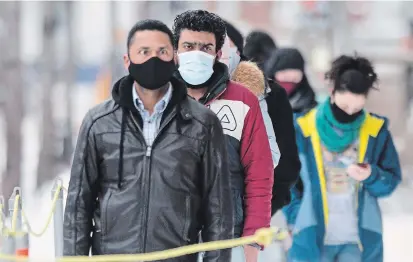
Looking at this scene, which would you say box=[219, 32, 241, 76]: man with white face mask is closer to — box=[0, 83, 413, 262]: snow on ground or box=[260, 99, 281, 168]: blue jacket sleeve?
box=[260, 99, 281, 168]: blue jacket sleeve

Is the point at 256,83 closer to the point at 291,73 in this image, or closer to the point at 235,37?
the point at 235,37

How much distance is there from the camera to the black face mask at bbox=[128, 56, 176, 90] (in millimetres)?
3988

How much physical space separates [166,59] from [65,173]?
14.8 m

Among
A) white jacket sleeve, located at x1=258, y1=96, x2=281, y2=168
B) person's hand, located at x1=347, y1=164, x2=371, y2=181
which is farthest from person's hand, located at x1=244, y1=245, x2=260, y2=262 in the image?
person's hand, located at x1=347, y1=164, x2=371, y2=181

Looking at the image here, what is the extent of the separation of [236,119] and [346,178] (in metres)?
1.75

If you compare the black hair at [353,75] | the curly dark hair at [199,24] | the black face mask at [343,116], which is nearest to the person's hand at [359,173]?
the black face mask at [343,116]

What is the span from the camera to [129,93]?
404cm

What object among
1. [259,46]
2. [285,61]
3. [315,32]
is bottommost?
[285,61]

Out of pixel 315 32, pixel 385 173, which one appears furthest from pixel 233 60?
pixel 315 32

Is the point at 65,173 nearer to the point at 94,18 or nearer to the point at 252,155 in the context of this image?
the point at 94,18

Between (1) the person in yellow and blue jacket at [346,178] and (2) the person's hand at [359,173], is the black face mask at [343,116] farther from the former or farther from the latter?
(2) the person's hand at [359,173]

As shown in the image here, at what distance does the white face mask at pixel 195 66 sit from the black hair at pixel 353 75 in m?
1.89

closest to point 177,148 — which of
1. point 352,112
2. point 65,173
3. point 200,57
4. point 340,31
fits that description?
point 200,57

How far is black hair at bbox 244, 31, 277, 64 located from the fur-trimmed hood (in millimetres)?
3070
